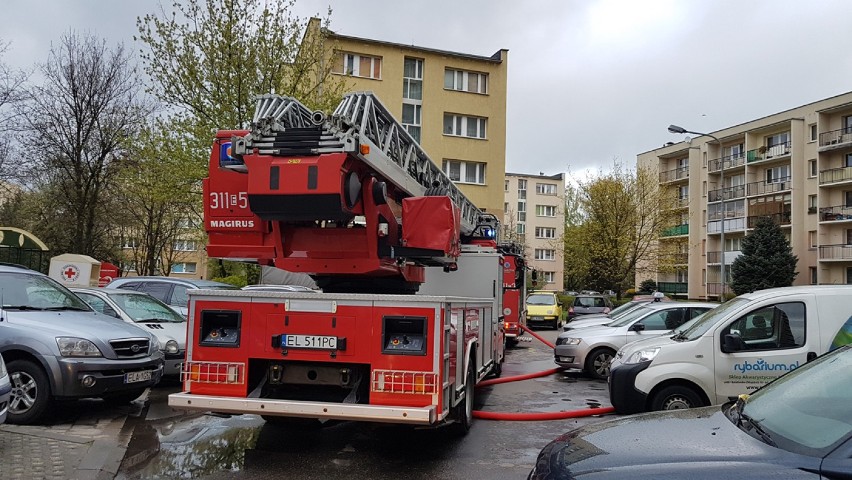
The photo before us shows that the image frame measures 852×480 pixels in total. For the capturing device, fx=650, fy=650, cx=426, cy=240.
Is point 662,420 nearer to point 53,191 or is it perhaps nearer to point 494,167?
point 494,167

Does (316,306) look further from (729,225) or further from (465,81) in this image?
(729,225)

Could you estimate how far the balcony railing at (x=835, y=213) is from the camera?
4406 cm

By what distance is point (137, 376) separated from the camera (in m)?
7.85

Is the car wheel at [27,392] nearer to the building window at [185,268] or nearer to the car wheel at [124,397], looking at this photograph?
the car wheel at [124,397]

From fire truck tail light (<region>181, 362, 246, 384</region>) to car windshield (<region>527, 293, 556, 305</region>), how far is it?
24147mm

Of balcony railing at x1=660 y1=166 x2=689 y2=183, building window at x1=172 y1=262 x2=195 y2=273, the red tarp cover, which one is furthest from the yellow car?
building window at x1=172 y1=262 x2=195 y2=273

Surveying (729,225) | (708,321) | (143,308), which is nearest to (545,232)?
(729,225)

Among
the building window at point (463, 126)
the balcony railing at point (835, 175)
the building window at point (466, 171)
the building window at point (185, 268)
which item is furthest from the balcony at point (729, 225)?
the building window at point (185, 268)

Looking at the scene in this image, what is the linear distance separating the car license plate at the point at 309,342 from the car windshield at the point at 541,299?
2411cm

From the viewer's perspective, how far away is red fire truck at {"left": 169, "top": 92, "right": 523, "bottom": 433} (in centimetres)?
576

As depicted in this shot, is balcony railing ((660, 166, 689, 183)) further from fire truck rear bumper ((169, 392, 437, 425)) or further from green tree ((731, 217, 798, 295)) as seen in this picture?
fire truck rear bumper ((169, 392, 437, 425))

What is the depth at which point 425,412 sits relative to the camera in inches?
217

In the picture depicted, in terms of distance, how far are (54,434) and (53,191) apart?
30438 millimetres

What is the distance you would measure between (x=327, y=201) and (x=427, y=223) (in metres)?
1.59
